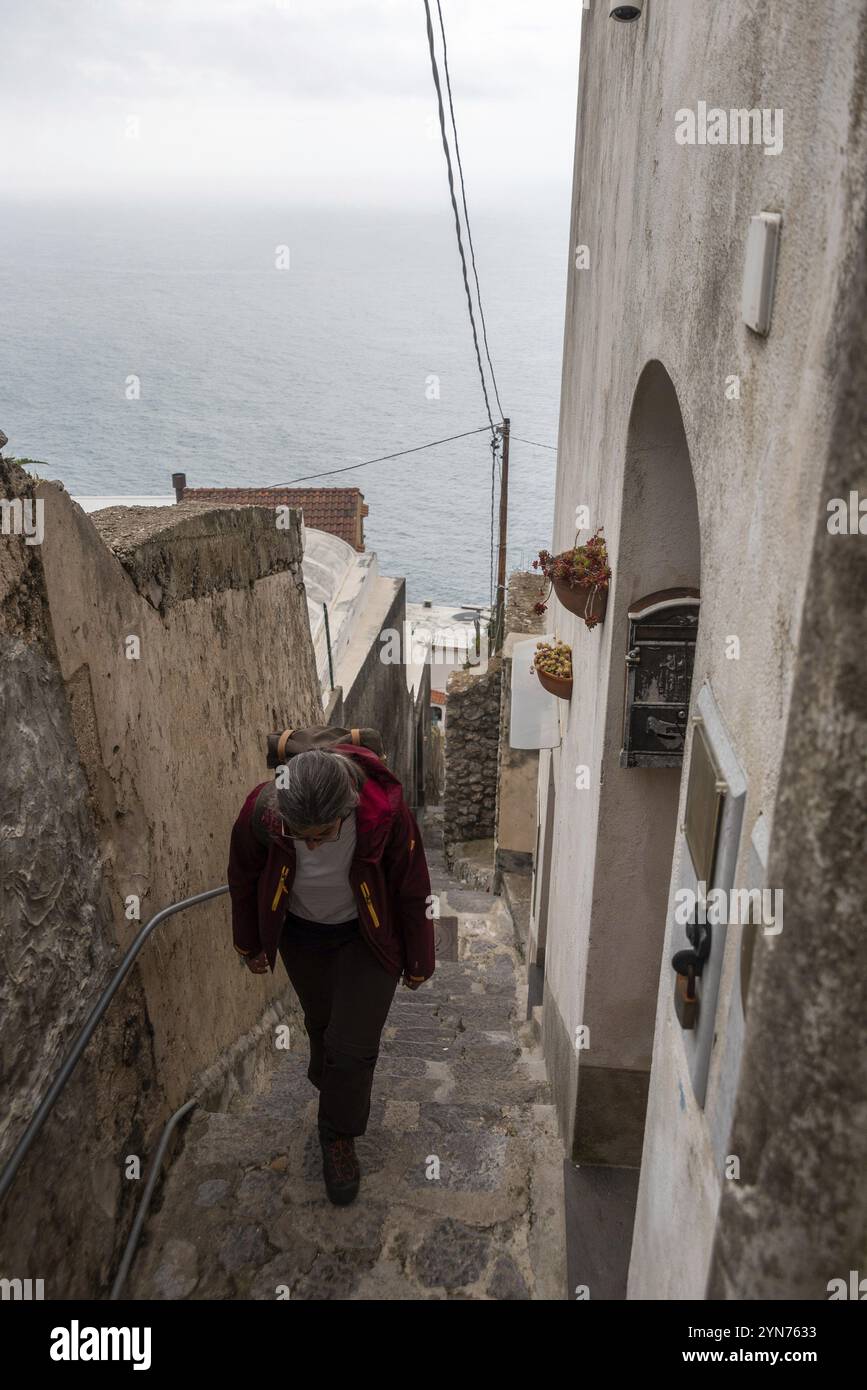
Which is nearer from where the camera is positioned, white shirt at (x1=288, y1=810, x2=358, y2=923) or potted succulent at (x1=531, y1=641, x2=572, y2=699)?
white shirt at (x1=288, y1=810, x2=358, y2=923)

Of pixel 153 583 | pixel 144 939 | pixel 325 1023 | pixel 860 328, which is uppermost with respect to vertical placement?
pixel 860 328

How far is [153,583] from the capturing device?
409 centimetres

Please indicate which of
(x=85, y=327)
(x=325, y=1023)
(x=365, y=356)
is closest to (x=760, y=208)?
(x=325, y=1023)

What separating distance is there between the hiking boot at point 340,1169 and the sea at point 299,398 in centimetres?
3197

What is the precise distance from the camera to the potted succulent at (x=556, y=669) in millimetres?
5211

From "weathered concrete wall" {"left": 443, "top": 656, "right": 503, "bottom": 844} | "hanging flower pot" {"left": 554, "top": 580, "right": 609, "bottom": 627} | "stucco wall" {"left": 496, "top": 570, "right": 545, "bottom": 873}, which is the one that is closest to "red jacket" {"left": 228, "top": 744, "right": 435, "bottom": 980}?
"hanging flower pot" {"left": 554, "top": 580, "right": 609, "bottom": 627}

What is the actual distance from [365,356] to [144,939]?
12370 centimetres

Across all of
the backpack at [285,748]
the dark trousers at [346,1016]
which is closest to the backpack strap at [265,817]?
the backpack at [285,748]

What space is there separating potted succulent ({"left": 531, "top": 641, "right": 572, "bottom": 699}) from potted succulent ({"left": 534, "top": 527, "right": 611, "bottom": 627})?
1094mm

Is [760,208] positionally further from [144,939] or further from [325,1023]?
[325,1023]

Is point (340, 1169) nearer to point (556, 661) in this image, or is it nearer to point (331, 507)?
point (556, 661)

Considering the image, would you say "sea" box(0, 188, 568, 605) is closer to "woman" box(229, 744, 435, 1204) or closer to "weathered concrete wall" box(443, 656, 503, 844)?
"weathered concrete wall" box(443, 656, 503, 844)

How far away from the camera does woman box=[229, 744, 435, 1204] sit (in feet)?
11.5

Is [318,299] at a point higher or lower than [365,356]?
higher
